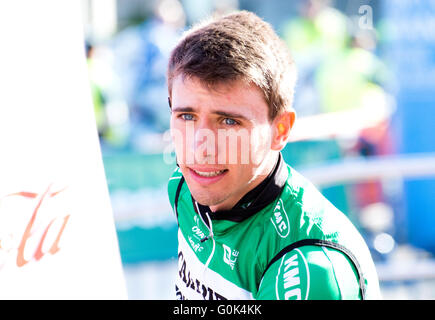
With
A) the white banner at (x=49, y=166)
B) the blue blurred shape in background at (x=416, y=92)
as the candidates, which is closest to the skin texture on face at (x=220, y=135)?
the white banner at (x=49, y=166)

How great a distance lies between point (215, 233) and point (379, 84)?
6791mm

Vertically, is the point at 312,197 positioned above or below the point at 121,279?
above

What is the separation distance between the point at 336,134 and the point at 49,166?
179 inches

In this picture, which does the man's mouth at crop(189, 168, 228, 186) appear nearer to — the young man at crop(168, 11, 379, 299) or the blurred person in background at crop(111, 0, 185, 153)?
the young man at crop(168, 11, 379, 299)

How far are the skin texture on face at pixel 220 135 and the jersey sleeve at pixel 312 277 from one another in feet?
1.16

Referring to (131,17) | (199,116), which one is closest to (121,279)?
(199,116)

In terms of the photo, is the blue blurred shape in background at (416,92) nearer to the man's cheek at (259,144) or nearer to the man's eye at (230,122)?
the man's cheek at (259,144)

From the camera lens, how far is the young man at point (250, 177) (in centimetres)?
192

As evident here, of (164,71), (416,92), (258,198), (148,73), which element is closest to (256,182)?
(258,198)

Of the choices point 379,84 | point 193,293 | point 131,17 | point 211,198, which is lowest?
point 193,293

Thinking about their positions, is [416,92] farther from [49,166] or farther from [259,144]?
[49,166]

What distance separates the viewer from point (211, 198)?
2119 mm

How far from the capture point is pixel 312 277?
1.81 meters

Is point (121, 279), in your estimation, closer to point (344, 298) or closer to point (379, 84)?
point (344, 298)
